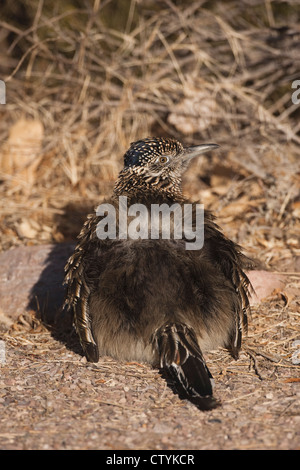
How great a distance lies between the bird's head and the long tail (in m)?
1.43

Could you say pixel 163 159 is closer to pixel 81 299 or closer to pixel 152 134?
pixel 81 299

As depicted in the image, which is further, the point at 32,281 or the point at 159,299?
the point at 32,281

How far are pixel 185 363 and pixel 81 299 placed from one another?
0.95 meters

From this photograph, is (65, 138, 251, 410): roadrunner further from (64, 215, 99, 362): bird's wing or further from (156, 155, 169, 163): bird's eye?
(156, 155, 169, 163): bird's eye

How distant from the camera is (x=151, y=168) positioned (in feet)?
17.5

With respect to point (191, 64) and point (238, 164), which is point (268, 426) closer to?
point (238, 164)

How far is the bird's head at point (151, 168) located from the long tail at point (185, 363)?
4.69 ft

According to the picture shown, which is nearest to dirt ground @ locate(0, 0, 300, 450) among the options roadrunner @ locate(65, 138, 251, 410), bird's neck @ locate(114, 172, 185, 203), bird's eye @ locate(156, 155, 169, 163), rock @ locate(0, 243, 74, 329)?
rock @ locate(0, 243, 74, 329)

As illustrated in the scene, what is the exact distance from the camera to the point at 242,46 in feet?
26.2

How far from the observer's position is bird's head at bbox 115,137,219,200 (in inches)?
209

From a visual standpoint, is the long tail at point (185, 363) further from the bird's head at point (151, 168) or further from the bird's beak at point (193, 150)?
the bird's beak at point (193, 150)

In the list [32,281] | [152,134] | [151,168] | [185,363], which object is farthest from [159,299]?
[152,134]

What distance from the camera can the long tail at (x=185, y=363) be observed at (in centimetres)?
381

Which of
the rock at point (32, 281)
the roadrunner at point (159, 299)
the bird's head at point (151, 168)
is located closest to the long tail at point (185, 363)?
the roadrunner at point (159, 299)
